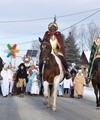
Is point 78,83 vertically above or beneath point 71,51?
beneath

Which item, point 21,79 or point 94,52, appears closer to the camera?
point 94,52

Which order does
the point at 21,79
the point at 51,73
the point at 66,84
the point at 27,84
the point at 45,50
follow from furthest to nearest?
the point at 27,84
the point at 66,84
the point at 21,79
the point at 51,73
the point at 45,50

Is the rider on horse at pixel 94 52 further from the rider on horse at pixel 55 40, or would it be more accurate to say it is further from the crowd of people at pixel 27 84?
the crowd of people at pixel 27 84

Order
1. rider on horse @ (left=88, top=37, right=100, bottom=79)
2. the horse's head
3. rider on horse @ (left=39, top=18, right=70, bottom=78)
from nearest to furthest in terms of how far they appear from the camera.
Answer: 1. the horse's head
2. rider on horse @ (left=39, top=18, right=70, bottom=78)
3. rider on horse @ (left=88, top=37, right=100, bottom=79)

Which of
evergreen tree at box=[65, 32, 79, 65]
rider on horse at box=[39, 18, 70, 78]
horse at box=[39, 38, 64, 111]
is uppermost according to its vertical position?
evergreen tree at box=[65, 32, 79, 65]

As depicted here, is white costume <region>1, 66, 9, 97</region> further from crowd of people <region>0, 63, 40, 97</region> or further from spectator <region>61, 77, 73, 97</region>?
spectator <region>61, 77, 73, 97</region>

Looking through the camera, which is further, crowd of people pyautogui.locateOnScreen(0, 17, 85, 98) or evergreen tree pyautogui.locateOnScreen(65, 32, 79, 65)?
evergreen tree pyautogui.locateOnScreen(65, 32, 79, 65)

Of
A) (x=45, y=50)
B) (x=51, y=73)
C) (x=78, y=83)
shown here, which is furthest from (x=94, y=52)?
(x=78, y=83)

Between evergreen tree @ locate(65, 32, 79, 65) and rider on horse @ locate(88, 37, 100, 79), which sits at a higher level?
evergreen tree @ locate(65, 32, 79, 65)

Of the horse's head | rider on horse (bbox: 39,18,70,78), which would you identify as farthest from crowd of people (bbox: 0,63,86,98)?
the horse's head

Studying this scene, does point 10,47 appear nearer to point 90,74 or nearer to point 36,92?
point 36,92

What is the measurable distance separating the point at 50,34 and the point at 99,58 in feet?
6.07

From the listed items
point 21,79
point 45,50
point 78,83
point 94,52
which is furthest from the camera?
point 78,83

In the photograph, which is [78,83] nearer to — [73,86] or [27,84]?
[73,86]
